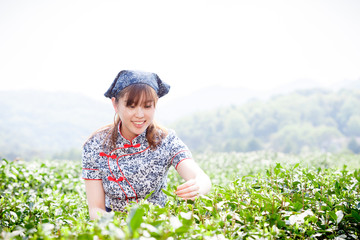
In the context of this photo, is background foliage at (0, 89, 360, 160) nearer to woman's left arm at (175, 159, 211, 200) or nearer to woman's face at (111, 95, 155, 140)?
woman's left arm at (175, 159, 211, 200)

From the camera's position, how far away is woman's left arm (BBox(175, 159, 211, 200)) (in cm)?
144

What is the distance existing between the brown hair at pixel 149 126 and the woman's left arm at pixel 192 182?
277 millimetres

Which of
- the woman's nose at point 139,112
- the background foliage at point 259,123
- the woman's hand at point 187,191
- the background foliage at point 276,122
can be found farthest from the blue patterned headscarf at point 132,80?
the background foliage at point 276,122

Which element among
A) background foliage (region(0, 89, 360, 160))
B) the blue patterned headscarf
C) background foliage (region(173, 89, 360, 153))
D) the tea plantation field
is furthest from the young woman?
background foliage (region(173, 89, 360, 153))

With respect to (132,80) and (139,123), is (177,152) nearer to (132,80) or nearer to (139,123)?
(139,123)

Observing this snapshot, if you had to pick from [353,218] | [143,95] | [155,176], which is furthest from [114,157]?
[353,218]

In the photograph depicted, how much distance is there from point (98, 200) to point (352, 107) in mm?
34535

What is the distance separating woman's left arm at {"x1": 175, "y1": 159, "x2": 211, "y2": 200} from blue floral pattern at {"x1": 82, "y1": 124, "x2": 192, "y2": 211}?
0.24ft

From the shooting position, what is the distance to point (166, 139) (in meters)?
2.11

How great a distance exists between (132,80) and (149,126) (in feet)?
1.39

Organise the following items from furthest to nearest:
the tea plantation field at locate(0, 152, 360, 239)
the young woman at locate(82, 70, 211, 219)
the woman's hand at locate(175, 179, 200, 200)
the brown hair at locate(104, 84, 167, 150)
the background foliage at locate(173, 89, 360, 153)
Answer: the background foliage at locate(173, 89, 360, 153), the young woman at locate(82, 70, 211, 219), the brown hair at locate(104, 84, 167, 150), the woman's hand at locate(175, 179, 200, 200), the tea plantation field at locate(0, 152, 360, 239)

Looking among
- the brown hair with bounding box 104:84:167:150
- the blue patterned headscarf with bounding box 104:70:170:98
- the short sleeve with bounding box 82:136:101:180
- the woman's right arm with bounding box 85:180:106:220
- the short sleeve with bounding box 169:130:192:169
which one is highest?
the blue patterned headscarf with bounding box 104:70:170:98

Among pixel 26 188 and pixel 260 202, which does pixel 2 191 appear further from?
pixel 260 202

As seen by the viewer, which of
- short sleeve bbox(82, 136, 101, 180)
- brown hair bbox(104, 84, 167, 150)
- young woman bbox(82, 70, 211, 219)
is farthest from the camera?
short sleeve bbox(82, 136, 101, 180)
